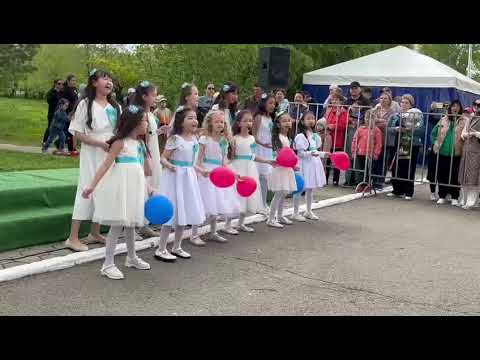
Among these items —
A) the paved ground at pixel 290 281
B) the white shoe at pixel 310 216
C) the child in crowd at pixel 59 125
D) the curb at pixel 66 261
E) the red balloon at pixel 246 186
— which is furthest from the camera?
the child in crowd at pixel 59 125

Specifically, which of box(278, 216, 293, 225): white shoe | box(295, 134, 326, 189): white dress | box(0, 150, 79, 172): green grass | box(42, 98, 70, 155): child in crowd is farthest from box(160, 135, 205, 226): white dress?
box(42, 98, 70, 155): child in crowd

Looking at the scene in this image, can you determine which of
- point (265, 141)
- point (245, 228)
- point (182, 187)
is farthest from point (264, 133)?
point (182, 187)

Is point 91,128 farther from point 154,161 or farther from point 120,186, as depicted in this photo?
point 120,186

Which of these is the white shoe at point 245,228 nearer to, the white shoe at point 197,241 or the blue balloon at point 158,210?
the white shoe at point 197,241

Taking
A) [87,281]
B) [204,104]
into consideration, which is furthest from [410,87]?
[87,281]

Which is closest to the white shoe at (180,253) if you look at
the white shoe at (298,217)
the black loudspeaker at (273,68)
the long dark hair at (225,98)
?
the long dark hair at (225,98)

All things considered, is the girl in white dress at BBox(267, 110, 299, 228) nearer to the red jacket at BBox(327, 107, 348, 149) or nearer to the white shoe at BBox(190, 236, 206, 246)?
the white shoe at BBox(190, 236, 206, 246)

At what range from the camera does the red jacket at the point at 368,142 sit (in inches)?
445

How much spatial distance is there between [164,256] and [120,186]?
3.43ft

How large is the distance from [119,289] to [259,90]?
21.3 ft

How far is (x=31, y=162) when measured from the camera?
1138 cm

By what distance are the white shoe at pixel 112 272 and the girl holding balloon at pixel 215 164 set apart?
1.53 metres

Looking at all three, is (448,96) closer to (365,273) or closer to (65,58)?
(365,273)

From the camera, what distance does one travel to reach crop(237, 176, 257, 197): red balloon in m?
6.54
